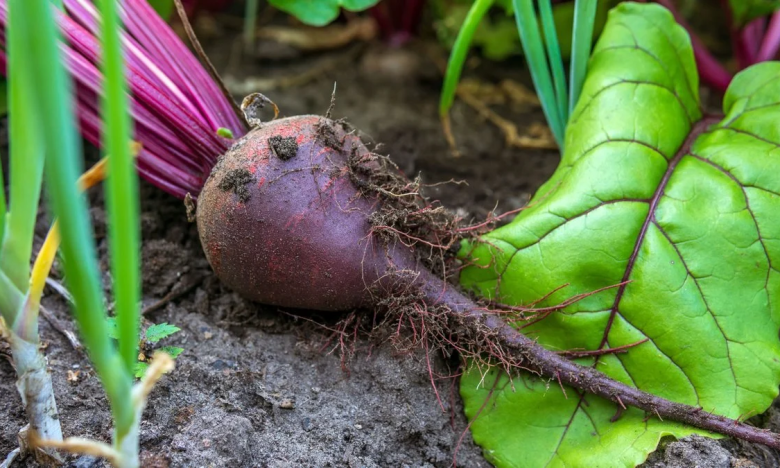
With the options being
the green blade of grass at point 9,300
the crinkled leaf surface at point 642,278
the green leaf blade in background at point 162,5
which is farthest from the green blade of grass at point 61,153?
the green leaf blade in background at point 162,5

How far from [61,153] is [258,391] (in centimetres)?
62

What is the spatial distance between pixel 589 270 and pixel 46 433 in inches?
33.9

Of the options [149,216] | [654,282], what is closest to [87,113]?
[149,216]

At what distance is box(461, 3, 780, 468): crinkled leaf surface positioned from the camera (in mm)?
1025

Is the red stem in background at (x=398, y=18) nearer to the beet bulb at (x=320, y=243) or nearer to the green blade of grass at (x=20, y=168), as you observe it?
the beet bulb at (x=320, y=243)

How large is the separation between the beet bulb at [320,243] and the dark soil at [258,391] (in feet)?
0.27

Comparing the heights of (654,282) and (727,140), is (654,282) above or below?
below

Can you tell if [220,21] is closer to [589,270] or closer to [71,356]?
[71,356]

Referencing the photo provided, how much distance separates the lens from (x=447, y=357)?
3.62ft

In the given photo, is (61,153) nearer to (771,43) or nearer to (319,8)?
(319,8)

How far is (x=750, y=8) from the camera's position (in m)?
1.52

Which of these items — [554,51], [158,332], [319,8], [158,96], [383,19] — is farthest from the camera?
[383,19]

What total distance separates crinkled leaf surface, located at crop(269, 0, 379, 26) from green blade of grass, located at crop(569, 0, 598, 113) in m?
0.49

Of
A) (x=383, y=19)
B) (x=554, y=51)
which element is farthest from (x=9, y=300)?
(x=383, y=19)
